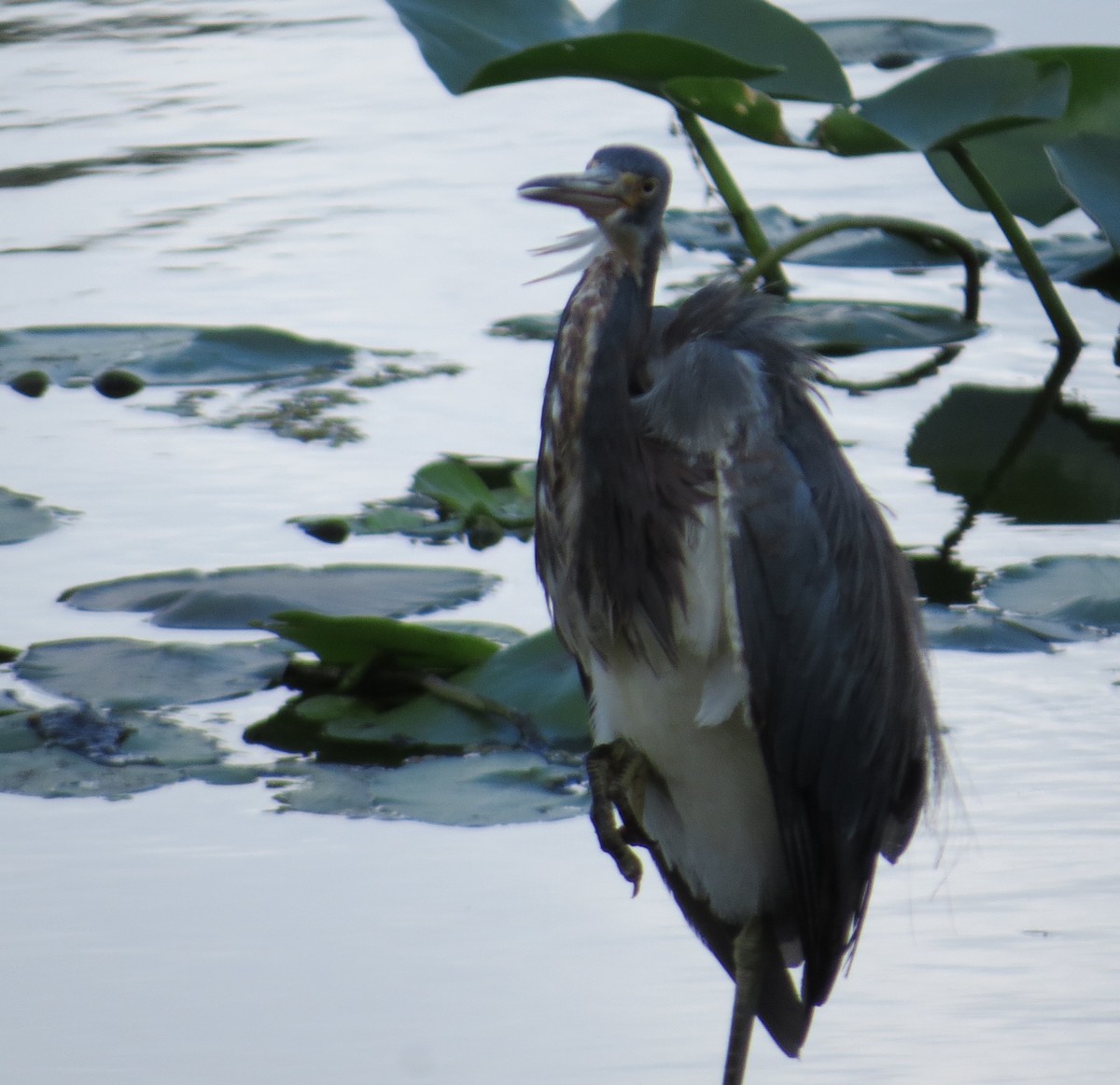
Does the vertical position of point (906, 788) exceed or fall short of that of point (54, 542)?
Result: it exceeds it

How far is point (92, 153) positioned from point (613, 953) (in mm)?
5505

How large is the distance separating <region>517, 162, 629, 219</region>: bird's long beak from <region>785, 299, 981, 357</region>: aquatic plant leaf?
271 cm

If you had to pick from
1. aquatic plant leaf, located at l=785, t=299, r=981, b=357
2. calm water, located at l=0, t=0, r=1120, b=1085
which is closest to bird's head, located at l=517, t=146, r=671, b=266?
calm water, located at l=0, t=0, r=1120, b=1085

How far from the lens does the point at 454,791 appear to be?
322cm

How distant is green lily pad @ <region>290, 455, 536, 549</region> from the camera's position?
4.30 meters

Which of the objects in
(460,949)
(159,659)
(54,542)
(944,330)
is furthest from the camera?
(944,330)

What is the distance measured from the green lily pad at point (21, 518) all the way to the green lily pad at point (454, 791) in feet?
3.82

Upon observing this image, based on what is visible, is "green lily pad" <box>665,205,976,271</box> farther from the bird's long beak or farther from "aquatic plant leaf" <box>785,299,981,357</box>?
the bird's long beak

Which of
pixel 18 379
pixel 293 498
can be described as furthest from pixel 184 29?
pixel 293 498

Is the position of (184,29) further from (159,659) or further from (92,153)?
(159,659)

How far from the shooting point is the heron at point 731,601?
2641mm

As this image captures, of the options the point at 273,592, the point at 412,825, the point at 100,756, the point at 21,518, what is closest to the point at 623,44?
the point at 273,592

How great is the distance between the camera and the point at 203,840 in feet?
11.0

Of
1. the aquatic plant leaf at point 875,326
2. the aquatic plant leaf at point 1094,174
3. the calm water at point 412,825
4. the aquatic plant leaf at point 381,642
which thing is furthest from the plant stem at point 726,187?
the aquatic plant leaf at point 381,642
